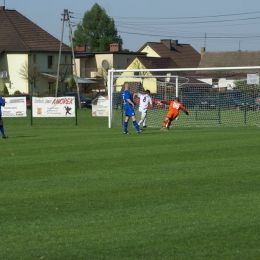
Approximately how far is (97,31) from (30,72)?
6114cm

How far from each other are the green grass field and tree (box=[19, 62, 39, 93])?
54.3 m

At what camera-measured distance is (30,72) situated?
71.8m

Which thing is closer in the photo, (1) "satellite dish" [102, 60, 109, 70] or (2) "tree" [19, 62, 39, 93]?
(2) "tree" [19, 62, 39, 93]

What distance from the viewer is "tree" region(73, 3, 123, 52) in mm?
129375

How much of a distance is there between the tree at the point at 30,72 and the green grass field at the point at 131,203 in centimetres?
5433

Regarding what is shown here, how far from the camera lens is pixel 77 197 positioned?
426 inches

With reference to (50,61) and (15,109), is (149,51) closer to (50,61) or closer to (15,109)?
(50,61)

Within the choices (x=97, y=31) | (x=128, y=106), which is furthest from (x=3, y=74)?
(x=97, y=31)

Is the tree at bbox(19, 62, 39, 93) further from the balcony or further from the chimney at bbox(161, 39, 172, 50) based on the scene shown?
the chimney at bbox(161, 39, 172, 50)

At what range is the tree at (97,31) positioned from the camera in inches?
5094

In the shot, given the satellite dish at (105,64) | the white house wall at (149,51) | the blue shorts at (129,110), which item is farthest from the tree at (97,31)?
the blue shorts at (129,110)

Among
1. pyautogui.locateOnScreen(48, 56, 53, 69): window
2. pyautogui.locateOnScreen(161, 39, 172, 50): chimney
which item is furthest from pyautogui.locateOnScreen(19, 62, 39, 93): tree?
pyautogui.locateOnScreen(161, 39, 172, 50): chimney

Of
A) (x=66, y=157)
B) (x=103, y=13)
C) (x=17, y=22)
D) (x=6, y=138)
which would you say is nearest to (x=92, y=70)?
(x=17, y=22)

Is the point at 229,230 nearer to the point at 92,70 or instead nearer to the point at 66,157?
the point at 66,157
